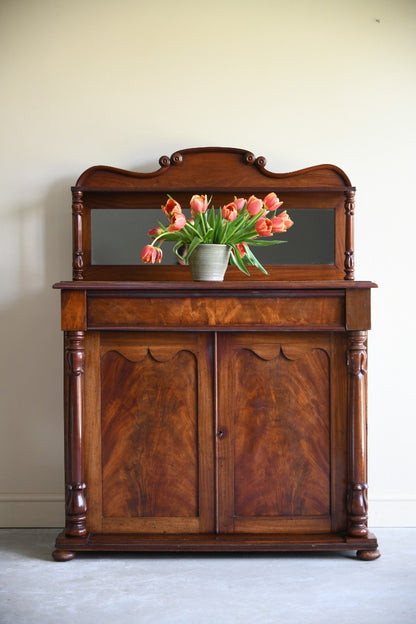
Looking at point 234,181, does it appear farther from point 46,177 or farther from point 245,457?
point 245,457

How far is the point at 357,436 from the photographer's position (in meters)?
2.48

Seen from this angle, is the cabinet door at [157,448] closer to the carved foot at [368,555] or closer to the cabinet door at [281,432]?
the cabinet door at [281,432]

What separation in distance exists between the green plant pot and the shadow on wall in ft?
2.44

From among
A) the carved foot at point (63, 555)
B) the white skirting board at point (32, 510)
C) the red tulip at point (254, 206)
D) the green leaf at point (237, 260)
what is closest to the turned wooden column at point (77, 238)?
the green leaf at point (237, 260)

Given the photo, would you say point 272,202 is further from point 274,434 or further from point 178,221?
point 274,434

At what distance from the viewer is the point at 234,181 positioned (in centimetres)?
292

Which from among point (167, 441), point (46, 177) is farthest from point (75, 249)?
point (167, 441)

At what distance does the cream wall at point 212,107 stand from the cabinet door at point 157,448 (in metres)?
0.57

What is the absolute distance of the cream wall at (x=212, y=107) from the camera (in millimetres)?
2984

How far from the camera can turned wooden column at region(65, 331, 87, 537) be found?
247 cm

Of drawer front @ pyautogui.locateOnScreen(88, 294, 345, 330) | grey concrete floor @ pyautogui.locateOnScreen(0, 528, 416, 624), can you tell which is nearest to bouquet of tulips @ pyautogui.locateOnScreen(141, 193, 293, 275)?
drawer front @ pyautogui.locateOnScreen(88, 294, 345, 330)

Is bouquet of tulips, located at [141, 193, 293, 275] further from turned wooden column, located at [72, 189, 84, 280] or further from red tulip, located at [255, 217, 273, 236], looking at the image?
turned wooden column, located at [72, 189, 84, 280]

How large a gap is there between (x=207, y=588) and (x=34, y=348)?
4.51 feet

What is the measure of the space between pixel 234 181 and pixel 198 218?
430 millimetres
